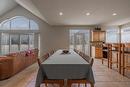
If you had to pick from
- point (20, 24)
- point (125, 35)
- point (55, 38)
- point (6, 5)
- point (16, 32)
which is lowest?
point (55, 38)

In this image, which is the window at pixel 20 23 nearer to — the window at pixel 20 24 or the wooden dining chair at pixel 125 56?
the window at pixel 20 24

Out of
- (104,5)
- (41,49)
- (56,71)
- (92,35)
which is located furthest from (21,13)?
(56,71)

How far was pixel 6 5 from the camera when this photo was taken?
11.3 meters

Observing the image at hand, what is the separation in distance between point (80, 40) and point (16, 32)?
4.75 meters

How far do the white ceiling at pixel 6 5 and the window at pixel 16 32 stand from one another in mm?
836

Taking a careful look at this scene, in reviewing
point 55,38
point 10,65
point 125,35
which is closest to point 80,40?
point 55,38

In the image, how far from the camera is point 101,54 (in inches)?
455

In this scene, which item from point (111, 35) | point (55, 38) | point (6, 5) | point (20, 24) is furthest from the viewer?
point (111, 35)

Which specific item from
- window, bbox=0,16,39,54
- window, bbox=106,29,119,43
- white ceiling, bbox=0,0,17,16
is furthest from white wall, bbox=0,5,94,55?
white ceiling, bbox=0,0,17,16

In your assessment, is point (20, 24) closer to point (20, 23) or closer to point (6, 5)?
point (20, 23)

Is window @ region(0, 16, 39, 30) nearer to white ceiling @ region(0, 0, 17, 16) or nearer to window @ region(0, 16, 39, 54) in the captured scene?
window @ region(0, 16, 39, 54)

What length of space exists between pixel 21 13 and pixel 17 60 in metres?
6.91

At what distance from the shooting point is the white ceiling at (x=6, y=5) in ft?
35.3

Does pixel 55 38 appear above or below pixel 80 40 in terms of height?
above
